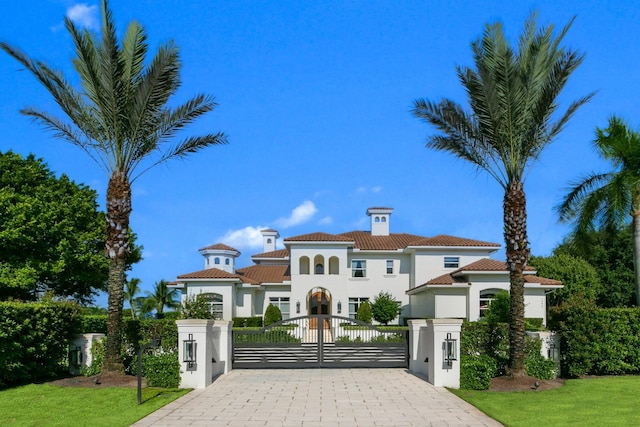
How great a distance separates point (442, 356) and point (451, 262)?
88.3 ft

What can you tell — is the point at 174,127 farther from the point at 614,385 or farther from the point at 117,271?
the point at 614,385

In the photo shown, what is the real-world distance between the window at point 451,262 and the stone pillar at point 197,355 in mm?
28268

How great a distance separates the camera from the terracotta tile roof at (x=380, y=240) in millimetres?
42938

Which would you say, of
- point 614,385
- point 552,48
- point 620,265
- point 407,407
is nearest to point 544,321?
point 620,265

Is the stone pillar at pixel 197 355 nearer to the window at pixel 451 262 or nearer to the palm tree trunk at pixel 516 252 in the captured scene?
the palm tree trunk at pixel 516 252

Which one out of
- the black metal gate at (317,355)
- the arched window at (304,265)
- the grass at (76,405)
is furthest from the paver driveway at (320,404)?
the arched window at (304,265)

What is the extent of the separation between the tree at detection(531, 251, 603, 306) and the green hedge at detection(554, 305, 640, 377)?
28449 mm

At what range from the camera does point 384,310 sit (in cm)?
3947

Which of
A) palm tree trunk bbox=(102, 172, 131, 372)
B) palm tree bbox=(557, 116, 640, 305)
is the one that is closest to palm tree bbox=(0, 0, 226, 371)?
palm tree trunk bbox=(102, 172, 131, 372)

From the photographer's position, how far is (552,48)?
15484mm

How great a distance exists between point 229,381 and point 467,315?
22.2m

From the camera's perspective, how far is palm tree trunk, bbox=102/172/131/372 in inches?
604

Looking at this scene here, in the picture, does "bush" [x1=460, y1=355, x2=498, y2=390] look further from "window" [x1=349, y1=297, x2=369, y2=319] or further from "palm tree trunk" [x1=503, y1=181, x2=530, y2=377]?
"window" [x1=349, y1=297, x2=369, y2=319]

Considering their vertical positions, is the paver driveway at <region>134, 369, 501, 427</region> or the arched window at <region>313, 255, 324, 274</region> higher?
the arched window at <region>313, 255, 324, 274</region>
